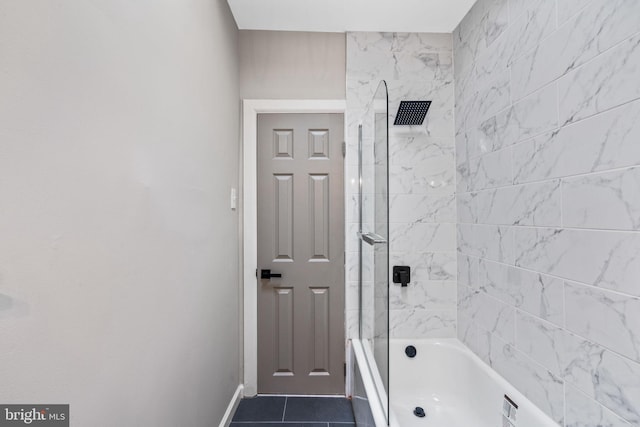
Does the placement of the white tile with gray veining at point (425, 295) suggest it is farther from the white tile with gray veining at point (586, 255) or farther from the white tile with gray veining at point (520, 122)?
the white tile with gray veining at point (520, 122)

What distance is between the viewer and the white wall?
1.83 ft

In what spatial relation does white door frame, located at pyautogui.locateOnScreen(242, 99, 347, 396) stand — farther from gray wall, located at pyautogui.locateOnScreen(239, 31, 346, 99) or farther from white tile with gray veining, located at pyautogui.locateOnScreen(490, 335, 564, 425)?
white tile with gray veining, located at pyautogui.locateOnScreen(490, 335, 564, 425)

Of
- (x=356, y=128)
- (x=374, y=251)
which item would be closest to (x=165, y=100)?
(x=374, y=251)

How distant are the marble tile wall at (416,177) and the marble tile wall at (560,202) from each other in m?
0.26

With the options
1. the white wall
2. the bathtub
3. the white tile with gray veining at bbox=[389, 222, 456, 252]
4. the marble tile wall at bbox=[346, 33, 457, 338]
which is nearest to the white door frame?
the marble tile wall at bbox=[346, 33, 457, 338]

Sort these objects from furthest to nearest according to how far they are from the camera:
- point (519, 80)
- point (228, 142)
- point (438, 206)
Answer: point (438, 206), point (228, 142), point (519, 80)

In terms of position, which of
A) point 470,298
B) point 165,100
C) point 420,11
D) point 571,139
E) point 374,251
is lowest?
point 470,298

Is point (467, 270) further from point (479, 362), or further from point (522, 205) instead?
point (522, 205)

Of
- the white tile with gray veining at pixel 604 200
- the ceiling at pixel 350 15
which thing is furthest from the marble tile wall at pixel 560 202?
the ceiling at pixel 350 15

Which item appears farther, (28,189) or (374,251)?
(374,251)

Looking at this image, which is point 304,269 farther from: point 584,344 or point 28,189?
point 28,189

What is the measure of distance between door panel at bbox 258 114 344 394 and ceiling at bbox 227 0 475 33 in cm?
61

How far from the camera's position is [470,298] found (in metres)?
1.90

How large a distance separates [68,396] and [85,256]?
0.31 m
